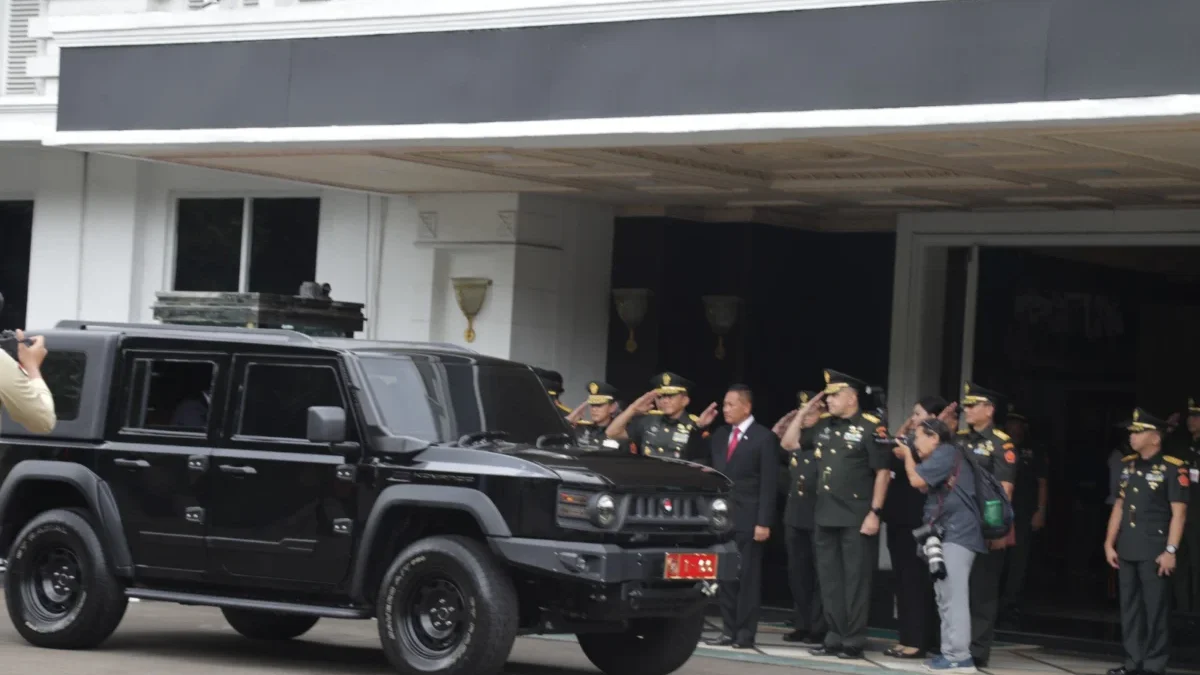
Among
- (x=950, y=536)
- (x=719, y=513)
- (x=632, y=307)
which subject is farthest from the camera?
(x=632, y=307)

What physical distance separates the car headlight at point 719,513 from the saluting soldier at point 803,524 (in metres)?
2.99

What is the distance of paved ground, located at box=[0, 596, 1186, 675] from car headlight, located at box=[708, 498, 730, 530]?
1.37m

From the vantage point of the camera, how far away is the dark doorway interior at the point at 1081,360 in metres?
17.3

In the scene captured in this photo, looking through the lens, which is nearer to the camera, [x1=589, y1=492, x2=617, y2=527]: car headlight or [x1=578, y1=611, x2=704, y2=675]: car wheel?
[x1=589, y1=492, x2=617, y2=527]: car headlight

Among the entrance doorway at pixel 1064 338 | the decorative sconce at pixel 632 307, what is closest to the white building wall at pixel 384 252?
the decorative sconce at pixel 632 307

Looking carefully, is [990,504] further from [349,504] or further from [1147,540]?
[349,504]

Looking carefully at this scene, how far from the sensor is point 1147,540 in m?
12.6

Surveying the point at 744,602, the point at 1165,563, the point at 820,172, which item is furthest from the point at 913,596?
the point at 820,172

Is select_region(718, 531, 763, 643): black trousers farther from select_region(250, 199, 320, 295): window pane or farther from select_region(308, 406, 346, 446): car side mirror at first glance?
select_region(250, 199, 320, 295): window pane

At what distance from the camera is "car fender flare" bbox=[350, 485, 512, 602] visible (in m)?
9.92

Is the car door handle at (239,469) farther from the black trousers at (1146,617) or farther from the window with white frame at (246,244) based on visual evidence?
the window with white frame at (246,244)

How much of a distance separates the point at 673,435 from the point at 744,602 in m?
1.46

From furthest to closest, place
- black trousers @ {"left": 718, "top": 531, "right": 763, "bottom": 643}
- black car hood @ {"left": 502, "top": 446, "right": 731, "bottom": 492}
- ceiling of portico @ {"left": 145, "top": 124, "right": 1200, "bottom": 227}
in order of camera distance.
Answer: black trousers @ {"left": 718, "top": 531, "right": 763, "bottom": 643}, ceiling of portico @ {"left": 145, "top": 124, "right": 1200, "bottom": 227}, black car hood @ {"left": 502, "top": 446, "right": 731, "bottom": 492}

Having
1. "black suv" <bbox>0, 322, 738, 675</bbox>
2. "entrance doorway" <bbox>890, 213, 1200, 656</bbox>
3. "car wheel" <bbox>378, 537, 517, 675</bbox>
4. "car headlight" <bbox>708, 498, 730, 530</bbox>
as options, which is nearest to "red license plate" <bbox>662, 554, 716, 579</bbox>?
"black suv" <bbox>0, 322, 738, 675</bbox>
